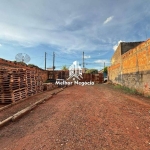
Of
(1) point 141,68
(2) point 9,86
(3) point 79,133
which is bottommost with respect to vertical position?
(3) point 79,133

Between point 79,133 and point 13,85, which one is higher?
point 13,85

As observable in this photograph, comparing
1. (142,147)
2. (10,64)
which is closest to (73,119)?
(142,147)

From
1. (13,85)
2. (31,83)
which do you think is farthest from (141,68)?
(13,85)

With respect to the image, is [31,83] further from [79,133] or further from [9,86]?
[79,133]

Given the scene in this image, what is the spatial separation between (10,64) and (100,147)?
9743mm

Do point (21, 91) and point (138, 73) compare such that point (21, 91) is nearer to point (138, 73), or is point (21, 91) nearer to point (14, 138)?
point (14, 138)


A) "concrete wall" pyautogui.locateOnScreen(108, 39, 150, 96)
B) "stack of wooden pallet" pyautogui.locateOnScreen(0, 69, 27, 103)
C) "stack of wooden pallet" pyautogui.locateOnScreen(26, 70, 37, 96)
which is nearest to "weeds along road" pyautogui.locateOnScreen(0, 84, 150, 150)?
"stack of wooden pallet" pyautogui.locateOnScreen(0, 69, 27, 103)

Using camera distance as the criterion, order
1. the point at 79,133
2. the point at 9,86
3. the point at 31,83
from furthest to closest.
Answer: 1. the point at 31,83
2. the point at 9,86
3. the point at 79,133

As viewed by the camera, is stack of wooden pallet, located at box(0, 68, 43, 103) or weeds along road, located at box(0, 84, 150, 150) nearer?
weeds along road, located at box(0, 84, 150, 150)

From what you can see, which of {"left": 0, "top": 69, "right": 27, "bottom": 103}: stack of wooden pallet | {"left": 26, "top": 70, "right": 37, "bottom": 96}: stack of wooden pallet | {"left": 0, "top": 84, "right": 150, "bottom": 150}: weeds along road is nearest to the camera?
{"left": 0, "top": 84, "right": 150, "bottom": 150}: weeds along road

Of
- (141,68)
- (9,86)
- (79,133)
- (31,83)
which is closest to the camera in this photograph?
(79,133)

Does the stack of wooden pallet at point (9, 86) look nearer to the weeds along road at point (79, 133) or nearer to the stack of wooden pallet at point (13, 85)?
the stack of wooden pallet at point (13, 85)

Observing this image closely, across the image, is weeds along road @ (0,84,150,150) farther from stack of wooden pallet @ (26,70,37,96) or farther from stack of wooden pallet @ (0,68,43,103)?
stack of wooden pallet @ (26,70,37,96)

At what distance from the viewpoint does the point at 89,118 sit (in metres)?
4.03
